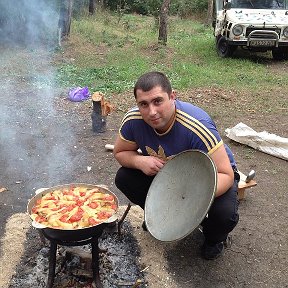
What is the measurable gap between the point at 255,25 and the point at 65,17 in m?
5.31

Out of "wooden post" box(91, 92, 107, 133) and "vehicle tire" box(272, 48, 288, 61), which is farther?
"vehicle tire" box(272, 48, 288, 61)

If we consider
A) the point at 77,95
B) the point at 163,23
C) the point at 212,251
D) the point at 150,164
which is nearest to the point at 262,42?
the point at 163,23

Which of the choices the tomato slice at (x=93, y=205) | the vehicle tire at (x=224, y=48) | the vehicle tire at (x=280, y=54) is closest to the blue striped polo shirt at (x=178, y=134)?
the tomato slice at (x=93, y=205)

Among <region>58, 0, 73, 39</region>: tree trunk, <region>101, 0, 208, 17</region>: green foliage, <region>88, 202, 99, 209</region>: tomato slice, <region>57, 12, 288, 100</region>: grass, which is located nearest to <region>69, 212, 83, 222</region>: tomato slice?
<region>88, 202, 99, 209</region>: tomato slice

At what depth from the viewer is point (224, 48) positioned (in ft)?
38.4

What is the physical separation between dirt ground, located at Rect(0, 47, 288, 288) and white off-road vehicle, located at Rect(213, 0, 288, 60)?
246 centimetres

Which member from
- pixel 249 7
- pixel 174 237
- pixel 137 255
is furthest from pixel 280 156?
pixel 249 7

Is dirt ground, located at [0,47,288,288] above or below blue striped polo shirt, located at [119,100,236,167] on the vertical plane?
below

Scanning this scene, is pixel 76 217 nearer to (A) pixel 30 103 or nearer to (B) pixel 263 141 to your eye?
(B) pixel 263 141

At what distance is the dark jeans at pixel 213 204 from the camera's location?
2.96 meters

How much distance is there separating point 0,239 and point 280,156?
11.6 ft

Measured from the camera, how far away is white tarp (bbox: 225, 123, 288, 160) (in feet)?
17.2

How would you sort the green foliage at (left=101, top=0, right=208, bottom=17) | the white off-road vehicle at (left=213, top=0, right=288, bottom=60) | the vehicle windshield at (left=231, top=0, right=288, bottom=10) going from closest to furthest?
the white off-road vehicle at (left=213, top=0, right=288, bottom=60), the vehicle windshield at (left=231, top=0, right=288, bottom=10), the green foliage at (left=101, top=0, right=208, bottom=17)

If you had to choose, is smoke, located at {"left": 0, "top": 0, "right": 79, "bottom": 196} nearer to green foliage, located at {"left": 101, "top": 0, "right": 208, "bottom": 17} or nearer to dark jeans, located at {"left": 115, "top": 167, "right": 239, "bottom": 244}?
dark jeans, located at {"left": 115, "top": 167, "right": 239, "bottom": 244}
